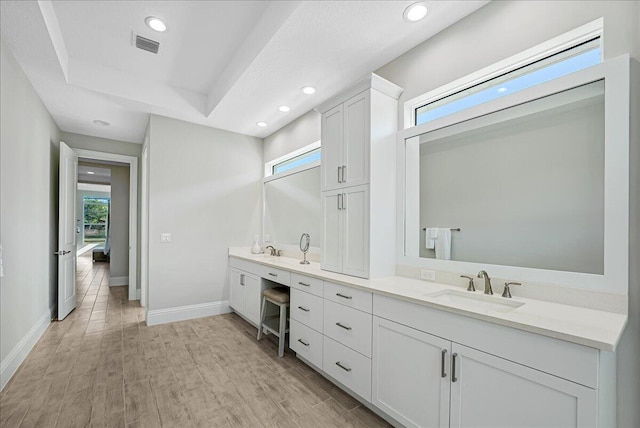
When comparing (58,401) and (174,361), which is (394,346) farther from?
(58,401)

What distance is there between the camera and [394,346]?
1.79m

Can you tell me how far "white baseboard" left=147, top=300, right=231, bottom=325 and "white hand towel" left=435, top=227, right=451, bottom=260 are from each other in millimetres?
3115

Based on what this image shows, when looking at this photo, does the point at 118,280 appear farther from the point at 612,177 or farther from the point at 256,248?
the point at 612,177

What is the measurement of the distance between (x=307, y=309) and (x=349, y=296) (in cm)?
56

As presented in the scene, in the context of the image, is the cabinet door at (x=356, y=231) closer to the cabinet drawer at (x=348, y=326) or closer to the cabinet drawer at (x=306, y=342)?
the cabinet drawer at (x=348, y=326)

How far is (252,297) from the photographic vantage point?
3.46 m

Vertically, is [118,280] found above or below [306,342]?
below

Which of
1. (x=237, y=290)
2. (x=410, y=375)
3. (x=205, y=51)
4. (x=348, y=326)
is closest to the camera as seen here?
(x=410, y=375)

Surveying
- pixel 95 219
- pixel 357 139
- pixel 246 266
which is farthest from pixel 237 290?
pixel 95 219

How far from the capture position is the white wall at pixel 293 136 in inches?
142

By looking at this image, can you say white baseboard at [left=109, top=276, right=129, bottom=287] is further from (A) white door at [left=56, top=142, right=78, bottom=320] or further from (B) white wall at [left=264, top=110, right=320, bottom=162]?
(B) white wall at [left=264, top=110, right=320, bottom=162]

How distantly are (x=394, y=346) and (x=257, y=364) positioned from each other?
4.69 feet

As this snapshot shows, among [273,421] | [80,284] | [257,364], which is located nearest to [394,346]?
[273,421]

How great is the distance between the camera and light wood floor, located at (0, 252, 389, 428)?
1923mm
